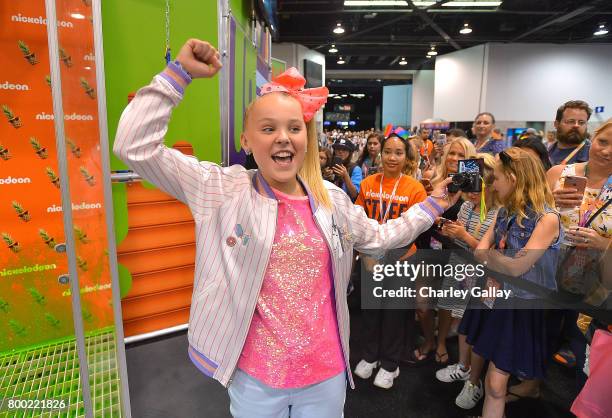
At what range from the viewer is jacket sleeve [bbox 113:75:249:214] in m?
0.99

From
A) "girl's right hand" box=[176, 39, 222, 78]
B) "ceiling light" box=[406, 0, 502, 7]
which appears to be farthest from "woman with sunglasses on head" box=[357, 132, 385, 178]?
"ceiling light" box=[406, 0, 502, 7]

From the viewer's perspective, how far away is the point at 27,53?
234 centimetres

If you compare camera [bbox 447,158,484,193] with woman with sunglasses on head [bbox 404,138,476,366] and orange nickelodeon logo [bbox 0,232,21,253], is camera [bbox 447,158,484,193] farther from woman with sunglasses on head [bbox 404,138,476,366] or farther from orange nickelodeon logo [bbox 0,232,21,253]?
orange nickelodeon logo [bbox 0,232,21,253]

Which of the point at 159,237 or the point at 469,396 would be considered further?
the point at 159,237

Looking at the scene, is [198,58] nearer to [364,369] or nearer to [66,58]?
[66,58]

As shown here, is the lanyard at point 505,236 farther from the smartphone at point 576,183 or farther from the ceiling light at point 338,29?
the ceiling light at point 338,29

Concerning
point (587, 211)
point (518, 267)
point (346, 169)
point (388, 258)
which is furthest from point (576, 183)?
point (346, 169)

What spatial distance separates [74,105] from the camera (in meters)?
1.78

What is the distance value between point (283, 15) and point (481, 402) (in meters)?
8.53

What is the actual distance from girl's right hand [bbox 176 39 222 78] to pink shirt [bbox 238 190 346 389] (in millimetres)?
447

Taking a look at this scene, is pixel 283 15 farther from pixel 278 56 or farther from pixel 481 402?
pixel 481 402

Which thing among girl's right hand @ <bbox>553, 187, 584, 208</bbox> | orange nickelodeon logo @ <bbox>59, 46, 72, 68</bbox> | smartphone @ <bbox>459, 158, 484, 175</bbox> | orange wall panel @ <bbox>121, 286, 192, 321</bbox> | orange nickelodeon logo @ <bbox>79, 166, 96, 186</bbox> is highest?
orange nickelodeon logo @ <bbox>59, 46, 72, 68</bbox>

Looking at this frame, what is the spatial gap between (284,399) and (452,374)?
6.37 feet

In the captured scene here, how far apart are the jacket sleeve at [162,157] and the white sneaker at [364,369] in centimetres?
209
